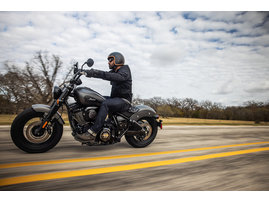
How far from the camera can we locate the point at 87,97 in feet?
10.8

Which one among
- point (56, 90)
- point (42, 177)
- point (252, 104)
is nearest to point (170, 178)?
point (42, 177)

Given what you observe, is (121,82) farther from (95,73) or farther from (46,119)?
(46,119)

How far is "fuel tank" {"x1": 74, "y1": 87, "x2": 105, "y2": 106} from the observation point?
10.7 ft

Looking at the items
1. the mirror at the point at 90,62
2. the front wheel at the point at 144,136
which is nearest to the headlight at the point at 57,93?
the mirror at the point at 90,62

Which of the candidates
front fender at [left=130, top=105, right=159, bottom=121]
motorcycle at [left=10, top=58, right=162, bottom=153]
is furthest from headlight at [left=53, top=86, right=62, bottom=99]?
front fender at [left=130, top=105, right=159, bottom=121]

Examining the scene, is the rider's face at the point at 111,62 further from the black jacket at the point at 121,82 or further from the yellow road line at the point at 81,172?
the yellow road line at the point at 81,172

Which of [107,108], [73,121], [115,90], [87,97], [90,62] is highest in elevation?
[90,62]

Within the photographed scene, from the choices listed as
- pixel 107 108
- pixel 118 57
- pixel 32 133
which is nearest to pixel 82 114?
pixel 107 108

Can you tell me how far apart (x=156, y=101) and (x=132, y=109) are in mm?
37398

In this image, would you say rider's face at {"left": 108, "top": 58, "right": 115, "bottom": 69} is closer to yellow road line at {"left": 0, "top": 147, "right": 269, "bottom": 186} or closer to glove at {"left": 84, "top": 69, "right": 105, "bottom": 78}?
glove at {"left": 84, "top": 69, "right": 105, "bottom": 78}

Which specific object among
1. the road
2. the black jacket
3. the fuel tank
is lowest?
the road

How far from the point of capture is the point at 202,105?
5016cm

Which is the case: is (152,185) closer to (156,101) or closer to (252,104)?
(156,101)

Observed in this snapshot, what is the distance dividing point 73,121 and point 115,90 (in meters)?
1.03
